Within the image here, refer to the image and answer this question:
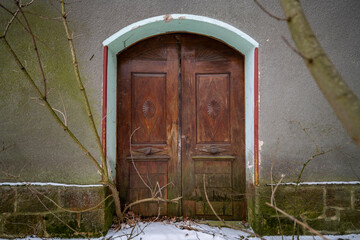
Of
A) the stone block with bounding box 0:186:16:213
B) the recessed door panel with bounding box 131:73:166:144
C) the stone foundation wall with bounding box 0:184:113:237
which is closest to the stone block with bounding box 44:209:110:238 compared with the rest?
the stone foundation wall with bounding box 0:184:113:237

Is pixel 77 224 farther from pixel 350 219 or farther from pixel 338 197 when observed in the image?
pixel 350 219

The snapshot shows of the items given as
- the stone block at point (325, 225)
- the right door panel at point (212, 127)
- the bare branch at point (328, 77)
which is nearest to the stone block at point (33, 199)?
the right door panel at point (212, 127)

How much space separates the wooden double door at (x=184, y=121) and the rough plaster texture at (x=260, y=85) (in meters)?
0.42

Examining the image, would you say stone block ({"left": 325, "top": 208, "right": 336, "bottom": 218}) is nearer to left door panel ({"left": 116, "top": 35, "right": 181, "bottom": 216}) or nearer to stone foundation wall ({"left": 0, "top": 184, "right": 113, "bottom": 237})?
left door panel ({"left": 116, "top": 35, "right": 181, "bottom": 216})

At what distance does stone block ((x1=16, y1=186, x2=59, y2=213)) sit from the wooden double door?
873 mm

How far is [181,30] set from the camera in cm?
316

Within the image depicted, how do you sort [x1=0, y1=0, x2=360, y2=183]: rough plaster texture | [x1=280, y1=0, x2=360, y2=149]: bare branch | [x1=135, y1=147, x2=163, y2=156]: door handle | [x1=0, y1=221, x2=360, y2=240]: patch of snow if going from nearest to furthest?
[x1=280, y1=0, x2=360, y2=149]: bare branch < [x1=0, y1=221, x2=360, y2=240]: patch of snow < [x1=0, y1=0, x2=360, y2=183]: rough plaster texture < [x1=135, y1=147, x2=163, y2=156]: door handle

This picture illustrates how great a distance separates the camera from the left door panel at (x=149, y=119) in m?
3.19

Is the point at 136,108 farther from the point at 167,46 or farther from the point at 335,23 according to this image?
the point at 335,23

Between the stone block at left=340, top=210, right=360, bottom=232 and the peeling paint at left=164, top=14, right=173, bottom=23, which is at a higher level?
the peeling paint at left=164, top=14, right=173, bottom=23

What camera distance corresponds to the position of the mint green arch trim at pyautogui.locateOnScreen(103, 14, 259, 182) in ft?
9.29

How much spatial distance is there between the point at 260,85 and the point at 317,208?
157 cm

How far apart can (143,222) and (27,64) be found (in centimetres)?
239

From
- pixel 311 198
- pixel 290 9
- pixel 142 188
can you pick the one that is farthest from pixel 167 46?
pixel 311 198
